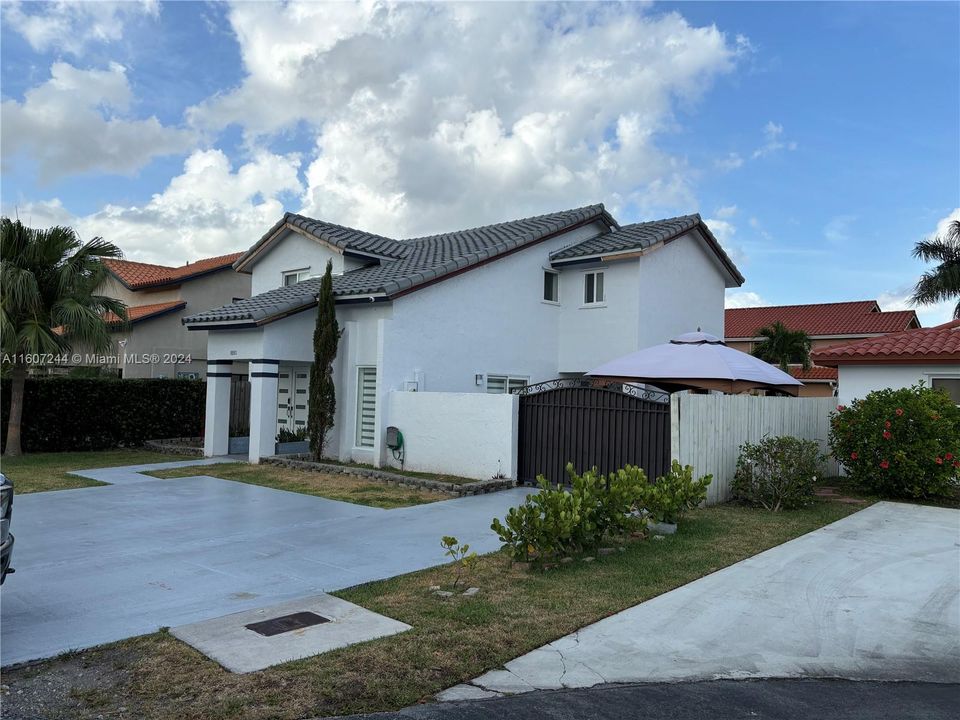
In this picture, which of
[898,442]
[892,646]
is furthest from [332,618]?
[898,442]

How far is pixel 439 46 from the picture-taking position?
14.1 metres

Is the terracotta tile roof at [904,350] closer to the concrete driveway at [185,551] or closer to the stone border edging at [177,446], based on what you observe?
the concrete driveway at [185,551]

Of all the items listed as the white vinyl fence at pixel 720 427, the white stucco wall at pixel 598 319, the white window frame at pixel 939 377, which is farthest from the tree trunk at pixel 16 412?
the white window frame at pixel 939 377

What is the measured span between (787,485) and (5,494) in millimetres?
10128

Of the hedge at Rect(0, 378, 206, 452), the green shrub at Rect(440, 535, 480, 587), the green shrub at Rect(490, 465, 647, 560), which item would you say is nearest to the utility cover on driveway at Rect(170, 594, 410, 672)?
the green shrub at Rect(440, 535, 480, 587)

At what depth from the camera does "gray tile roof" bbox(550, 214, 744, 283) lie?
1872 centimetres

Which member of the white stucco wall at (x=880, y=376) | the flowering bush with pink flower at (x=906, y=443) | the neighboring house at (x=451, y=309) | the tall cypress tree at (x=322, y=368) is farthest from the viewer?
the neighboring house at (x=451, y=309)

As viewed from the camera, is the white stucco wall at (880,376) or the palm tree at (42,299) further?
the palm tree at (42,299)

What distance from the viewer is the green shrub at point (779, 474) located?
36.5ft

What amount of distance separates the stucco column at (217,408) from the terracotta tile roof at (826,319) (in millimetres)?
32935

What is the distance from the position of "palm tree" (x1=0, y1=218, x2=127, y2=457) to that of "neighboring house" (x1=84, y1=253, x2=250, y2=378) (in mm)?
6189

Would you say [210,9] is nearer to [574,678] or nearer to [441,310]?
[441,310]

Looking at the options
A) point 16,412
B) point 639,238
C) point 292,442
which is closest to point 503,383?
point 639,238

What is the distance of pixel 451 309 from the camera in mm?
17000
